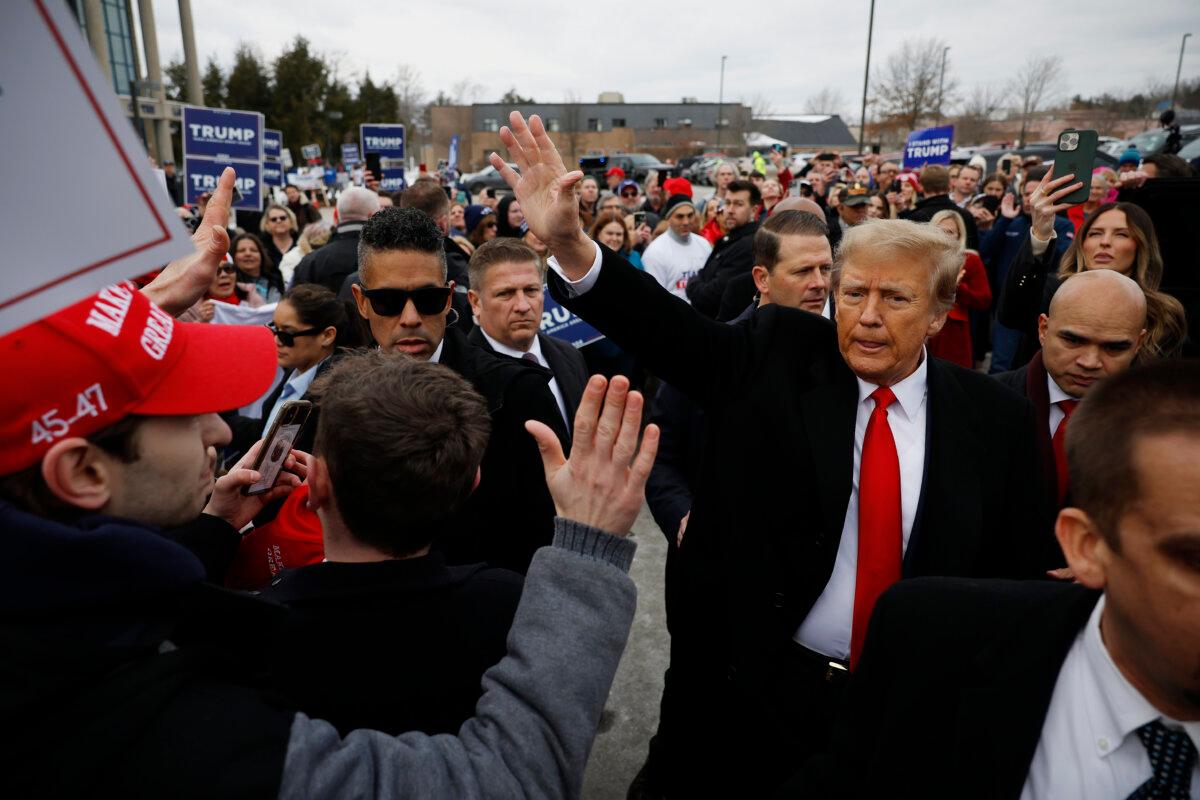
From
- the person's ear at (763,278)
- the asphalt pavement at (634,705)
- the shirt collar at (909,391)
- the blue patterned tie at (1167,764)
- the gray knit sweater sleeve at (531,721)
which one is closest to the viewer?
the gray knit sweater sleeve at (531,721)

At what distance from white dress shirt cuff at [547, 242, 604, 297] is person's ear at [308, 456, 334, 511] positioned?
2.35 ft

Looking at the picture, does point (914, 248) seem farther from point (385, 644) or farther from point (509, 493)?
point (385, 644)

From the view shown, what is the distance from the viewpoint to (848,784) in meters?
1.49

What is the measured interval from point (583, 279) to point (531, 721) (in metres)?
1.05

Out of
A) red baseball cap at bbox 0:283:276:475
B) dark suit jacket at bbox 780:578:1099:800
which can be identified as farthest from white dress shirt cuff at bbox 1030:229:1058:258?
red baseball cap at bbox 0:283:276:475

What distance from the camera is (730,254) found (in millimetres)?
6023

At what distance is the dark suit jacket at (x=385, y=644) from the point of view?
50.3 inches

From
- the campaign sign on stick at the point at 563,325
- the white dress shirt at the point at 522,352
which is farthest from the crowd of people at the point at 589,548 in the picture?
the campaign sign on stick at the point at 563,325

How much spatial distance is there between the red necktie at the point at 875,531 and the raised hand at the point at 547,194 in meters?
0.94

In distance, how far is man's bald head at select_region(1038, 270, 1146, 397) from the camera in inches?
101

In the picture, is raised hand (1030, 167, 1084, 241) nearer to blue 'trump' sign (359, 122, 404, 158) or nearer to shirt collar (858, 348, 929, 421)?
shirt collar (858, 348, 929, 421)

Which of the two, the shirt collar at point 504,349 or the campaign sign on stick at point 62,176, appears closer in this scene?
the campaign sign on stick at point 62,176

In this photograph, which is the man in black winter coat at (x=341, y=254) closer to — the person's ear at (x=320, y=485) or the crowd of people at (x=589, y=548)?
the crowd of people at (x=589, y=548)

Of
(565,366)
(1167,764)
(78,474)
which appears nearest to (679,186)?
(565,366)
